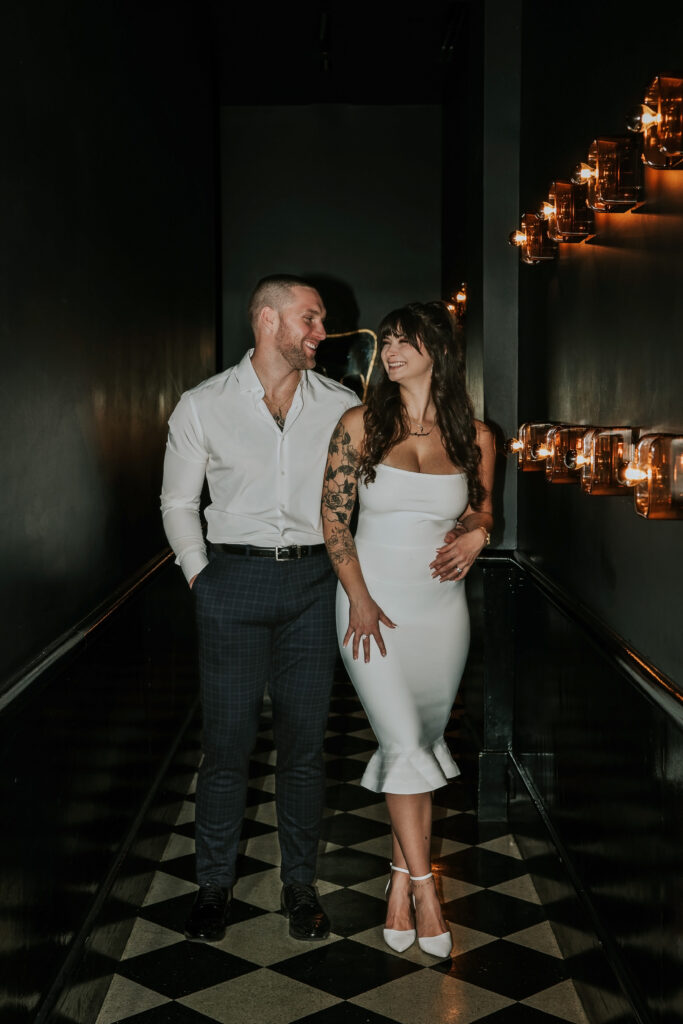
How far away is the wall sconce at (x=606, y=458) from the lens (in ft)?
7.48

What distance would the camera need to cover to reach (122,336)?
334 cm

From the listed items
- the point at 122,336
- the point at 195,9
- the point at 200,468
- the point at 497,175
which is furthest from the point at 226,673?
the point at 195,9

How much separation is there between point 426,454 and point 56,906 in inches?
59.7

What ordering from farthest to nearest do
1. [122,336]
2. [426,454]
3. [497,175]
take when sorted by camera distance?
1. [497,175]
2. [122,336]
3. [426,454]

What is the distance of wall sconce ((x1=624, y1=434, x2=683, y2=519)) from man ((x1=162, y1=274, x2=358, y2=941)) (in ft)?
4.63

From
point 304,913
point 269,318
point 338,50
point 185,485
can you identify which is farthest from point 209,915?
point 338,50

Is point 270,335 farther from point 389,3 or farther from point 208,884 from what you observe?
point 389,3

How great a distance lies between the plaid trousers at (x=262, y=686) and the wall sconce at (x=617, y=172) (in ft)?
4.36

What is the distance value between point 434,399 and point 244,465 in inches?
23.0

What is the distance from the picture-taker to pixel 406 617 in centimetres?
300

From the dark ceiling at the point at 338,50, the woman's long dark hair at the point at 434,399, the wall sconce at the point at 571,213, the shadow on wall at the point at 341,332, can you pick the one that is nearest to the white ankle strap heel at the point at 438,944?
the woman's long dark hair at the point at 434,399

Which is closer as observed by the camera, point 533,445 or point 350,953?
point 350,953

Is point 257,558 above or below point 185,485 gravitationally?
below

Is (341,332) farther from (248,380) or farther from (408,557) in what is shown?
(408,557)
